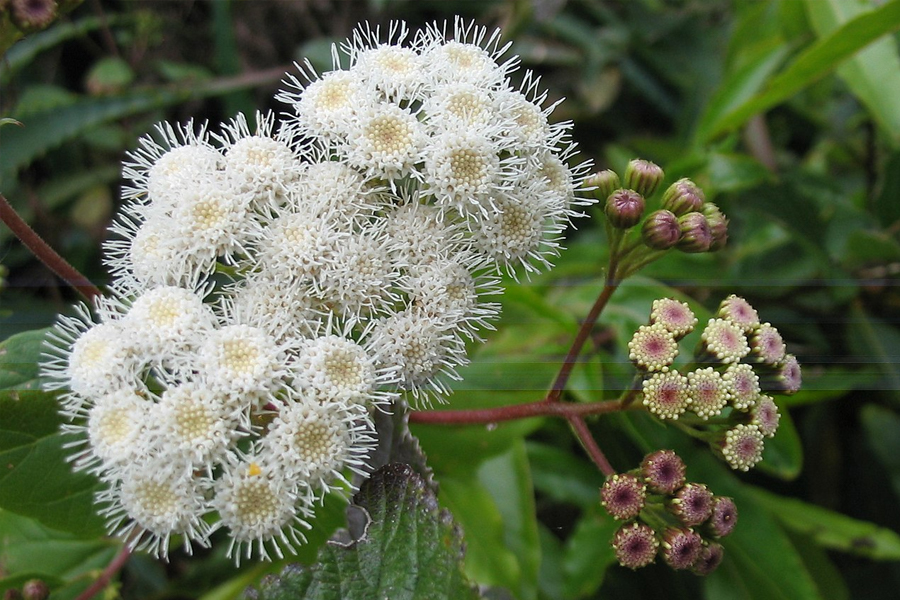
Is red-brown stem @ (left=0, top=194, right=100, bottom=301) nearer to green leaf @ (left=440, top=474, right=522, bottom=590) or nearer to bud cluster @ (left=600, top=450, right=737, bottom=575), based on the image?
green leaf @ (left=440, top=474, right=522, bottom=590)

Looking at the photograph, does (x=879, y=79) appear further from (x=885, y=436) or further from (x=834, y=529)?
(x=834, y=529)

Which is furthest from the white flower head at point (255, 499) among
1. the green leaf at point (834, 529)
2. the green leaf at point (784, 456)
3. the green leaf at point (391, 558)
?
the green leaf at point (834, 529)

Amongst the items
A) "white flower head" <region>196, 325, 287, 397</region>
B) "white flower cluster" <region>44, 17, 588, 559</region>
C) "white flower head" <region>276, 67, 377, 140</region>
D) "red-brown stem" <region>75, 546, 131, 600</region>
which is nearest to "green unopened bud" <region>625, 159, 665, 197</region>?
"white flower cluster" <region>44, 17, 588, 559</region>

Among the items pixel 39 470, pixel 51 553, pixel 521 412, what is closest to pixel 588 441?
pixel 521 412

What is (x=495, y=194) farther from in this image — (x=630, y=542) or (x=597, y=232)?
(x=597, y=232)

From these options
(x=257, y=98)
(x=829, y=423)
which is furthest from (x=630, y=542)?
(x=257, y=98)
